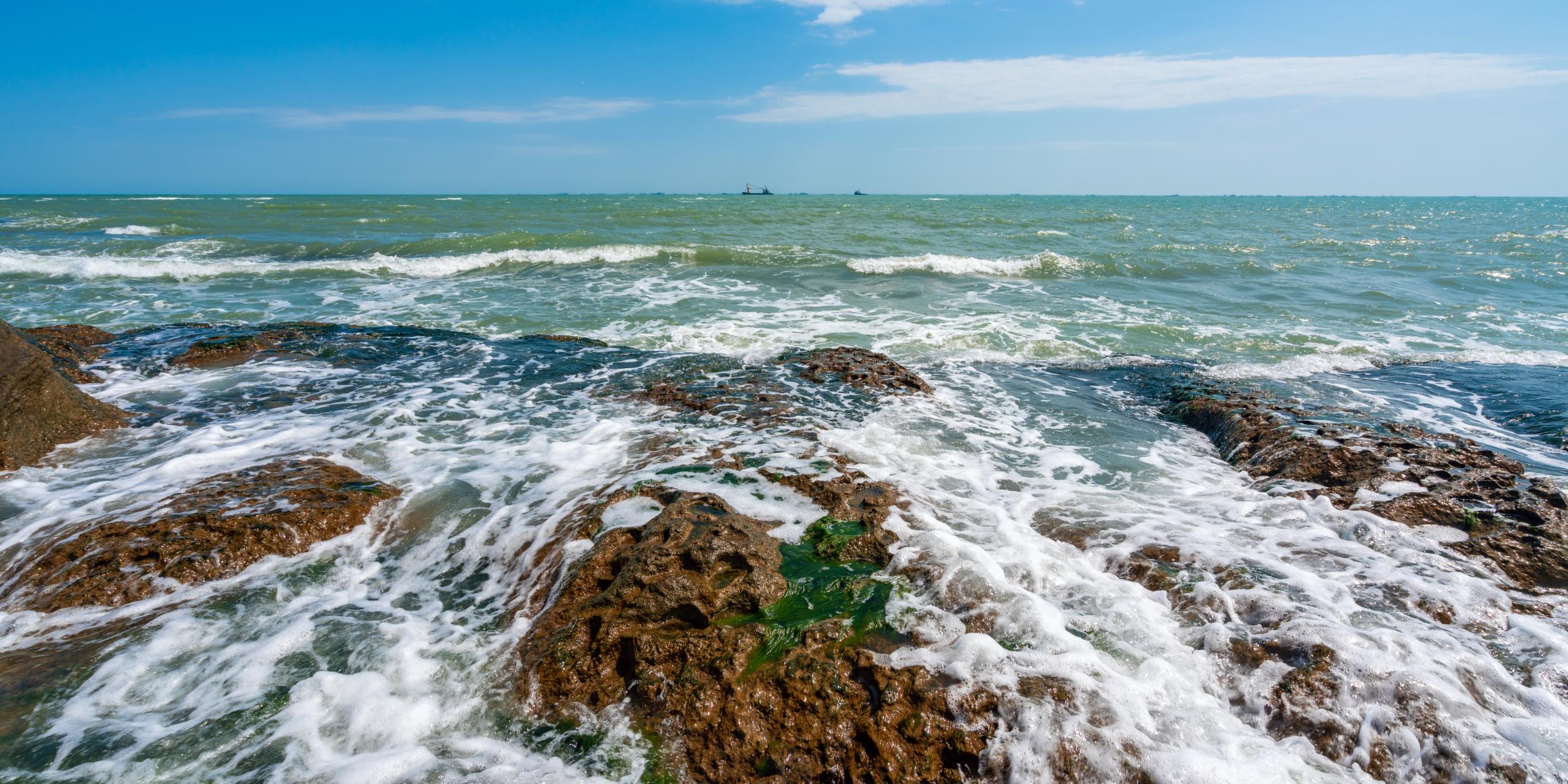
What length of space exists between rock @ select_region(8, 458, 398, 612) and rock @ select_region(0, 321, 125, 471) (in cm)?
171

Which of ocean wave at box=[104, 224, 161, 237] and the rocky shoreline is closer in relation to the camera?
the rocky shoreline

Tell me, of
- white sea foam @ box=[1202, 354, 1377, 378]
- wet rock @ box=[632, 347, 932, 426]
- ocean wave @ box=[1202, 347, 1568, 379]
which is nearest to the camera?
wet rock @ box=[632, 347, 932, 426]

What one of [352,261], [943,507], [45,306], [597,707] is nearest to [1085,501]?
[943,507]

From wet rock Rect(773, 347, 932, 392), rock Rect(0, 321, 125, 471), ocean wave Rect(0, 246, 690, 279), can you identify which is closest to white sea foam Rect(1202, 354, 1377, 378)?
wet rock Rect(773, 347, 932, 392)

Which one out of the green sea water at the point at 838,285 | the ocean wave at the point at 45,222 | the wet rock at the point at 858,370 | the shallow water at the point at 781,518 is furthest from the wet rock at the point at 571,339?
the ocean wave at the point at 45,222

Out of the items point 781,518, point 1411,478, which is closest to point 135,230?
point 781,518

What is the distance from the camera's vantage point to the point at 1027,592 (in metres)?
3.41

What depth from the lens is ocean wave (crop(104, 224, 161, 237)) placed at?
78.7 feet

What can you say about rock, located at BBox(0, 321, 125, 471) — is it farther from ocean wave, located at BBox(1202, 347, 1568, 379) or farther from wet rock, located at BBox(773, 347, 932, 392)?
ocean wave, located at BBox(1202, 347, 1568, 379)

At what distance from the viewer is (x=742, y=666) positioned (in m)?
2.85

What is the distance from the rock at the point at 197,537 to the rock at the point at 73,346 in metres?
3.89

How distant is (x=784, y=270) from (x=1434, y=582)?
580 inches

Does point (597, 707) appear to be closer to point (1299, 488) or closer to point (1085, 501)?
point (1085, 501)

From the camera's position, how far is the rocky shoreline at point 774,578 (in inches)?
100
